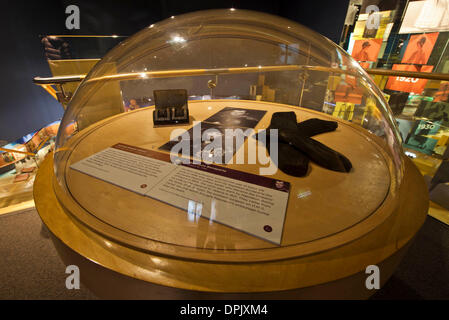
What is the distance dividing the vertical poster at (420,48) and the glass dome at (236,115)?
1.36m

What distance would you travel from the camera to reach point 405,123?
2.31 metres

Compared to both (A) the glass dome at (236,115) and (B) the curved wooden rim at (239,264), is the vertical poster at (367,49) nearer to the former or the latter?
(A) the glass dome at (236,115)

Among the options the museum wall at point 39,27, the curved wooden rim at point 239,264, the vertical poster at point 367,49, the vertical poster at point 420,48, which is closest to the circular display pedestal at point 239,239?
the curved wooden rim at point 239,264

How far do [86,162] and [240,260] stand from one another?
0.65 metres

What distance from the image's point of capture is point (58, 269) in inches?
42.5

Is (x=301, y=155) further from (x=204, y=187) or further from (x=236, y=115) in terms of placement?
(x=236, y=115)

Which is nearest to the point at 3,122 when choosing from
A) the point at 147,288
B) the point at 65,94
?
the point at 65,94

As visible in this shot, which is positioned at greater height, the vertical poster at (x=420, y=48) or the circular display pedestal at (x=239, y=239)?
the vertical poster at (x=420, y=48)

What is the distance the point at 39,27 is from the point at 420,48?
4431 millimetres

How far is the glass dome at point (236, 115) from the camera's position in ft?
1.71

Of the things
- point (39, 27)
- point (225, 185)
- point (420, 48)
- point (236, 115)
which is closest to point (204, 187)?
point (225, 185)

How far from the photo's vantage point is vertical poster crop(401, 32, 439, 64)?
6.53 feet

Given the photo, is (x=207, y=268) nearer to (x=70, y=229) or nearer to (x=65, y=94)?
(x=70, y=229)

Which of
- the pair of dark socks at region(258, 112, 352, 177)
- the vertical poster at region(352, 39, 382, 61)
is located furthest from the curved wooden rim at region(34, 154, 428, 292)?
the vertical poster at region(352, 39, 382, 61)
